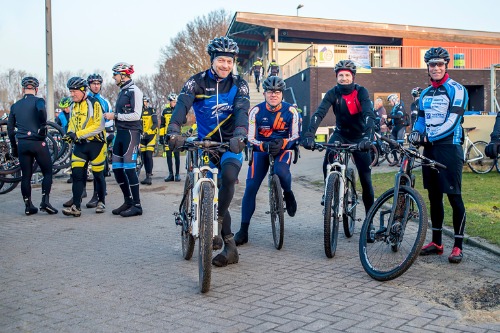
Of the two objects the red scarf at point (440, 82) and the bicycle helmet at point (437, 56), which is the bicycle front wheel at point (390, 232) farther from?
the bicycle helmet at point (437, 56)

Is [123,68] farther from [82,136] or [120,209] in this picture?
[120,209]

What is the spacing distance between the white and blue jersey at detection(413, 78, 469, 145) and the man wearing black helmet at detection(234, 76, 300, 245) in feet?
5.08

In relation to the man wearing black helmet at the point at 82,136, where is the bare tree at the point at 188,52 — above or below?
above

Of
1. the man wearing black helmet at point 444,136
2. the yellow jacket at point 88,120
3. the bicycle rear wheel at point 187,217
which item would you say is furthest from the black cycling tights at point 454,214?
the yellow jacket at point 88,120

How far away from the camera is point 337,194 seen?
255 inches

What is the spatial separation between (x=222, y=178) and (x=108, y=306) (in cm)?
166

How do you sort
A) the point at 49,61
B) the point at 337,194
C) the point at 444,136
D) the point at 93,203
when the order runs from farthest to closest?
the point at 49,61, the point at 93,203, the point at 337,194, the point at 444,136

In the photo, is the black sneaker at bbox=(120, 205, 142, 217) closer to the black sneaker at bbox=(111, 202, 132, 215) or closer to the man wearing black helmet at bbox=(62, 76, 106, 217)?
the black sneaker at bbox=(111, 202, 132, 215)

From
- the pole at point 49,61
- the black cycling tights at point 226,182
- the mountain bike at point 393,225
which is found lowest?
the mountain bike at point 393,225

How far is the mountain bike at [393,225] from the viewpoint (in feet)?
18.0

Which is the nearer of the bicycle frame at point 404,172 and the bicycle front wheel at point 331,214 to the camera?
the bicycle frame at point 404,172

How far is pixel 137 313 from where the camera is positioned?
456 centimetres

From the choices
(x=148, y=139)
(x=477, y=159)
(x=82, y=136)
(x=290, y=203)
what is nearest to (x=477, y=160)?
(x=477, y=159)

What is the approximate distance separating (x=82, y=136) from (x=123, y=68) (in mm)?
1249
